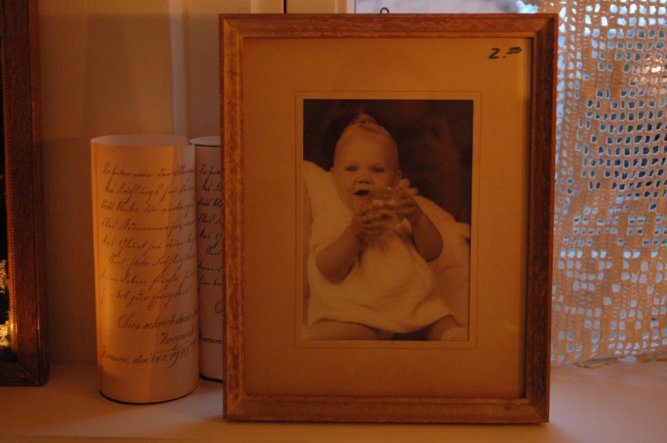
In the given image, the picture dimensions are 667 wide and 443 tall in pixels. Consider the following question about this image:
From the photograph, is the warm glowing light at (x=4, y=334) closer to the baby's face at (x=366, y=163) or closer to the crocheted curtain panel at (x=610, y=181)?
the baby's face at (x=366, y=163)

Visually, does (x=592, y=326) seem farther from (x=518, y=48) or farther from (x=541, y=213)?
(x=518, y=48)

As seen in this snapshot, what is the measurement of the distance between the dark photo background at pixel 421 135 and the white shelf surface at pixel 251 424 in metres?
0.21

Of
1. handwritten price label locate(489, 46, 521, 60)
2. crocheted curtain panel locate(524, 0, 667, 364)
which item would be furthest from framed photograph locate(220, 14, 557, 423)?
crocheted curtain panel locate(524, 0, 667, 364)

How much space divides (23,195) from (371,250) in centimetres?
34

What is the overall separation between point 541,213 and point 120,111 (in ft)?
1.42

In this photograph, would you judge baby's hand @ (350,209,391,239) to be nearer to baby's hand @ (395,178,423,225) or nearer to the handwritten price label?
baby's hand @ (395,178,423,225)

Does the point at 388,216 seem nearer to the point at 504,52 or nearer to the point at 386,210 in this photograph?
the point at 386,210

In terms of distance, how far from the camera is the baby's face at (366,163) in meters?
0.74

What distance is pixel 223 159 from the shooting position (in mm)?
724

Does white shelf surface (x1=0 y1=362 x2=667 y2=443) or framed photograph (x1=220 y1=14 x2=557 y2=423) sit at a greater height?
framed photograph (x1=220 y1=14 x2=557 y2=423)

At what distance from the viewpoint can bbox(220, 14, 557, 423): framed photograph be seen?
0.72 m

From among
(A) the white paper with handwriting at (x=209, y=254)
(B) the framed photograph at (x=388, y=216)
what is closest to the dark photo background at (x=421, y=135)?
(B) the framed photograph at (x=388, y=216)

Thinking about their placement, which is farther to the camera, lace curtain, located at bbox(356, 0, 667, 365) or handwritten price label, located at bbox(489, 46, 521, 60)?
lace curtain, located at bbox(356, 0, 667, 365)

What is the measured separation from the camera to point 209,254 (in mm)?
813
